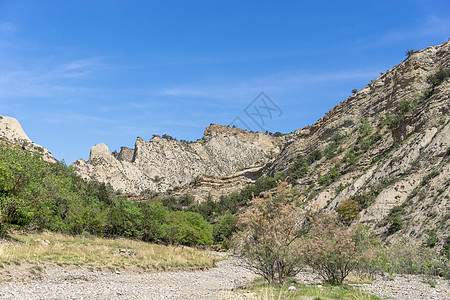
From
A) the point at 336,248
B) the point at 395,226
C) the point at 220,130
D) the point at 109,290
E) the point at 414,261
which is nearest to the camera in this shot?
the point at 109,290

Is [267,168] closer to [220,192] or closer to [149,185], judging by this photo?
[220,192]

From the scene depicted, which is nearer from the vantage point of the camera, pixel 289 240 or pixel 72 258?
pixel 289 240

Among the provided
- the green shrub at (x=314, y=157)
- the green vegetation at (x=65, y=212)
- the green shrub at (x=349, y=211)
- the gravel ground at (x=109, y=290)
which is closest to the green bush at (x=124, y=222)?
the green vegetation at (x=65, y=212)

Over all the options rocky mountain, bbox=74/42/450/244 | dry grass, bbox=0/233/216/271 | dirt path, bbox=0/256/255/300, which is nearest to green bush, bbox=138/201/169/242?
dry grass, bbox=0/233/216/271

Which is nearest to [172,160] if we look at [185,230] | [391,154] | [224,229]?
[224,229]

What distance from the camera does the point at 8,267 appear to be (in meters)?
13.8

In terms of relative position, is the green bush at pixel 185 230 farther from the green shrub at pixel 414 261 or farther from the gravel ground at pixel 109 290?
the green shrub at pixel 414 261

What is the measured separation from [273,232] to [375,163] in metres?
35.3

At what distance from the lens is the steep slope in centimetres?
2948

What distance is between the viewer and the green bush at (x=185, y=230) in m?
43.0

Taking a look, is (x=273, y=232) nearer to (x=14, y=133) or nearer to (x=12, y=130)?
(x=14, y=133)

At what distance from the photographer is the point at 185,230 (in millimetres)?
43625

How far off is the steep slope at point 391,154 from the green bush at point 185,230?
587 inches

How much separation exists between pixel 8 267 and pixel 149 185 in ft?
279
